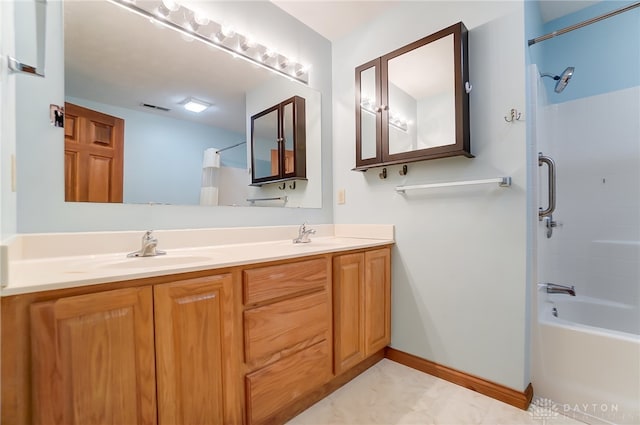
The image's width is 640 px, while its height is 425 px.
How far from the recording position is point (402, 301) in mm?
1855

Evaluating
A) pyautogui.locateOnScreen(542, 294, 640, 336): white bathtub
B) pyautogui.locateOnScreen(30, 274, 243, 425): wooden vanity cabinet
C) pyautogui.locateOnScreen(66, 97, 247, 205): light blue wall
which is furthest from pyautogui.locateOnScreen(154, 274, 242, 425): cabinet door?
pyautogui.locateOnScreen(542, 294, 640, 336): white bathtub

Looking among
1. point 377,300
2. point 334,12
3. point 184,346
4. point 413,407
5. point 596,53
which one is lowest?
point 413,407

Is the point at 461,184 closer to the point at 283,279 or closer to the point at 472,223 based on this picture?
the point at 472,223

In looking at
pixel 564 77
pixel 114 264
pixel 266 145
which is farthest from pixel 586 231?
pixel 114 264

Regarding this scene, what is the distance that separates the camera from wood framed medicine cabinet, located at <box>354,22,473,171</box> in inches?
59.9

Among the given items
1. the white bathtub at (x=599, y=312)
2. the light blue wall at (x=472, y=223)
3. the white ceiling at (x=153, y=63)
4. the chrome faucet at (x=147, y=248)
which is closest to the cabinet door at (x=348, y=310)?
the light blue wall at (x=472, y=223)

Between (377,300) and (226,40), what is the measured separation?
1.86m

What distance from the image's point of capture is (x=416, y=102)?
1.76 metres

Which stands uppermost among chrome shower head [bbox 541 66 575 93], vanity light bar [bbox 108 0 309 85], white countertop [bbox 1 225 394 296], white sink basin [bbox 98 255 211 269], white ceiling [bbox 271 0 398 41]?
white ceiling [bbox 271 0 398 41]

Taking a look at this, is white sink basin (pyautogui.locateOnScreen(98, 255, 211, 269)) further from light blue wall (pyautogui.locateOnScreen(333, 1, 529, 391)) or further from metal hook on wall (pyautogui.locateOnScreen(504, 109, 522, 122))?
metal hook on wall (pyautogui.locateOnScreen(504, 109, 522, 122))

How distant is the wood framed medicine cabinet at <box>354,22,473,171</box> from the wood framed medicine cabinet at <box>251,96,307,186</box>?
43 centimetres

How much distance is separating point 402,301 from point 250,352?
113cm

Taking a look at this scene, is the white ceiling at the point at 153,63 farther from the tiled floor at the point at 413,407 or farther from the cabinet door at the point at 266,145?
the tiled floor at the point at 413,407

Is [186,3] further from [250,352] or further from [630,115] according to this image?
[630,115]
